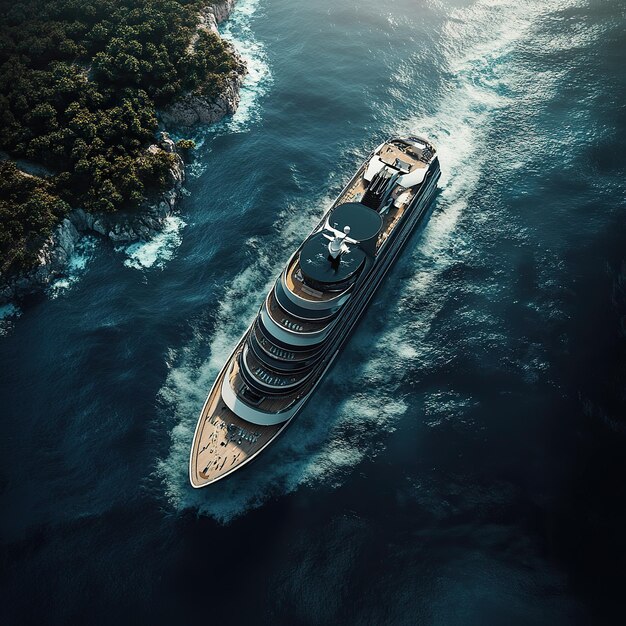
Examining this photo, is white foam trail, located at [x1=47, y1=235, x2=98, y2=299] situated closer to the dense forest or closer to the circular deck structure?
the dense forest

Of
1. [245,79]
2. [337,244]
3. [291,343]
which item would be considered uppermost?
[245,79]

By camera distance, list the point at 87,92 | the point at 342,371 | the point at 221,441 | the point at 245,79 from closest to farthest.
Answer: the point at 221,441 < the point at 342,371 < the point at 87,92 < the point at 245,79

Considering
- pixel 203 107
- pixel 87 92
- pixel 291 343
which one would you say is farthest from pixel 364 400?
pixel 87 92

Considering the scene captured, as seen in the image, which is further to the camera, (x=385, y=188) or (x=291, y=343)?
(x=385, y=188)

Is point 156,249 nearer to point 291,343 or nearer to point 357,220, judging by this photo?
point 291,343

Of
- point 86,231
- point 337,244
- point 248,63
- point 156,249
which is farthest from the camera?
point 248,63

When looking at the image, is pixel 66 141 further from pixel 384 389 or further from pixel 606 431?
pixel 606 431

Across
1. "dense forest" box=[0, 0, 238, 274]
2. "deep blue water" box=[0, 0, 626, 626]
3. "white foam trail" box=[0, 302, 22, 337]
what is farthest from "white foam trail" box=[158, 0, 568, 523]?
"dense forest" box=[0, 0, 238, 274]
